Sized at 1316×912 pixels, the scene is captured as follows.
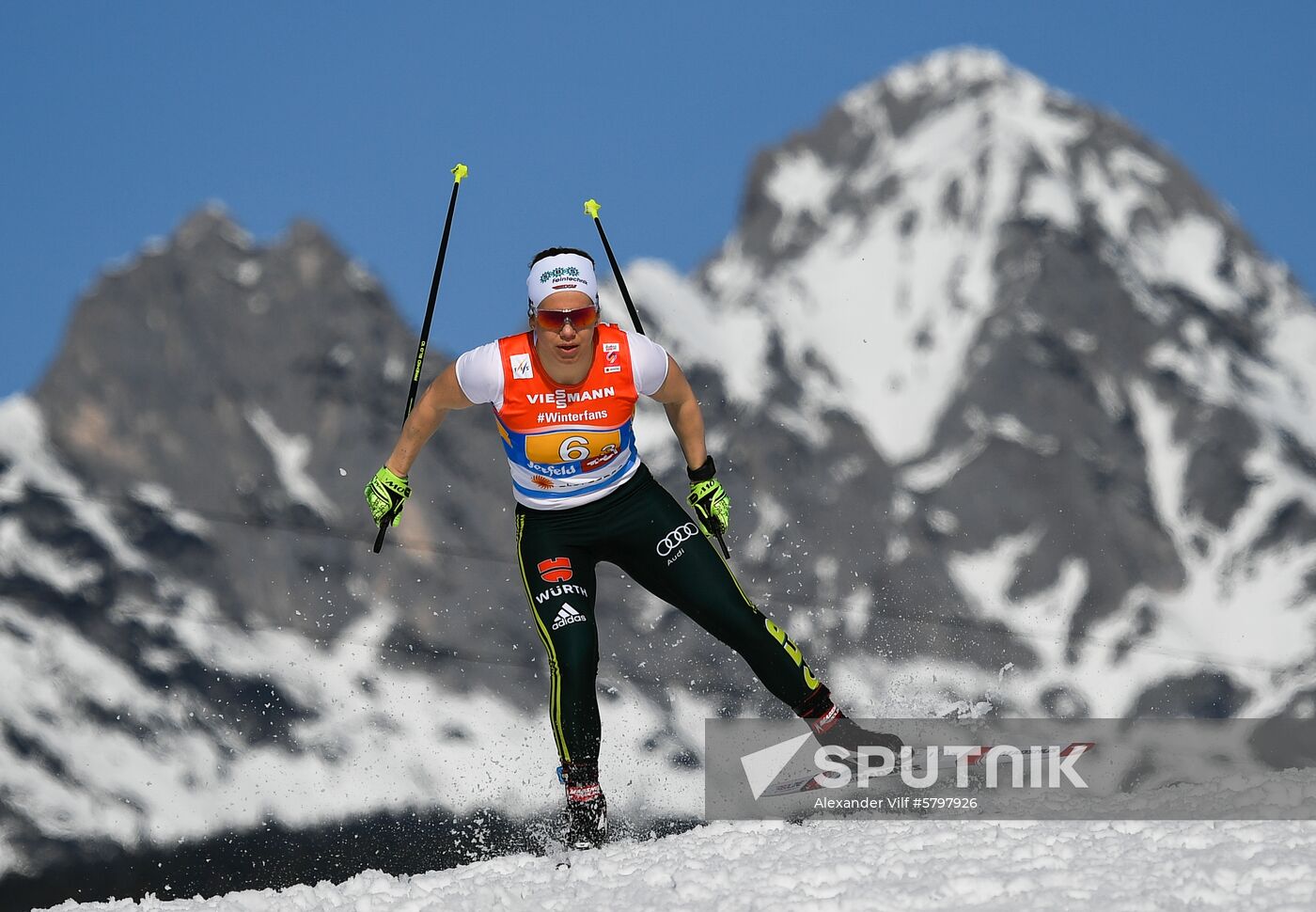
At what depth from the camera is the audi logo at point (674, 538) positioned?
9.09m

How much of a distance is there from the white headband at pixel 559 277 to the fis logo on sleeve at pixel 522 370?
0.30m

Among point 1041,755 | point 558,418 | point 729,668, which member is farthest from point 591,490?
point 729,668

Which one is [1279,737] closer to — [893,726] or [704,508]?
[893,726]

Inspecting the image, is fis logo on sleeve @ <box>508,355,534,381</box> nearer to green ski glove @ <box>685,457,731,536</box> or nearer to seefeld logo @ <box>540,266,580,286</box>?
seefeld logo @ <box>540,266,580,286</box>

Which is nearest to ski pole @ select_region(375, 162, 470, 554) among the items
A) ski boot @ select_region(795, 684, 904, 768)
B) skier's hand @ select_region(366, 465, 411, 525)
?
skier's hand @ select_region(366, 465, 411, 525)

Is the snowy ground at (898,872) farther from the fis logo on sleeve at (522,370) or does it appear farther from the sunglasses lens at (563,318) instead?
the sunglasses lens at (563,318)

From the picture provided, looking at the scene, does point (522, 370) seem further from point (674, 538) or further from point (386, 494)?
point (674, 538)

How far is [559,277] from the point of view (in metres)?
8.66

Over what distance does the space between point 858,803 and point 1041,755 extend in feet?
4.65

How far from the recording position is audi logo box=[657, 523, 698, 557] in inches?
358

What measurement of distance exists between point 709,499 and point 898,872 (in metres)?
3.11
